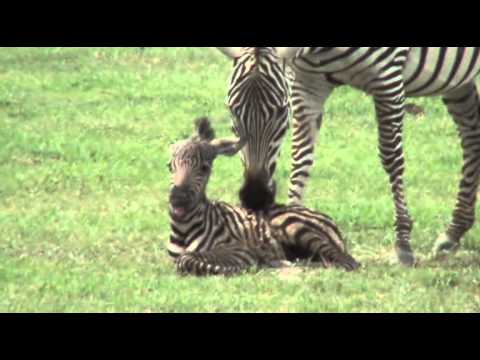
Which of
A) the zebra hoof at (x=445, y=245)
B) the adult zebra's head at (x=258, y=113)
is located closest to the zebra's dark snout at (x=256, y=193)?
the adult zebra's head at (x=258, y=113)

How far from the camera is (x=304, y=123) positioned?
36.6 feet

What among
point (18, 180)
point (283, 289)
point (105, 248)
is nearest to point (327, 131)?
point (18, 180)

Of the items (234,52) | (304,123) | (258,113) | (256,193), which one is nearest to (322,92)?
(304,123)

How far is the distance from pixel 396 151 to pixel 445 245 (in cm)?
116

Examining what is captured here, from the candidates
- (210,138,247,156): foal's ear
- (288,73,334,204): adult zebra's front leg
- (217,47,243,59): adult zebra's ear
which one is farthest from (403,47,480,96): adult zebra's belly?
(210,138,247,156): foal's ear

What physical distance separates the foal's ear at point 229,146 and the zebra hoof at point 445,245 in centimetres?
222

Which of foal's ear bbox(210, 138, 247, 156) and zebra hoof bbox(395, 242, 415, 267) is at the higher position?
foal's ear bbox(210, 138, 247, 156)

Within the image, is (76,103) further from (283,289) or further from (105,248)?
(283,289)

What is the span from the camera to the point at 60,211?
1245 cm

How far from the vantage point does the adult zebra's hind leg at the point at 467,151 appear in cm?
1179

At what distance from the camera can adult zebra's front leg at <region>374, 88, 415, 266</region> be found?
1069 centimetres

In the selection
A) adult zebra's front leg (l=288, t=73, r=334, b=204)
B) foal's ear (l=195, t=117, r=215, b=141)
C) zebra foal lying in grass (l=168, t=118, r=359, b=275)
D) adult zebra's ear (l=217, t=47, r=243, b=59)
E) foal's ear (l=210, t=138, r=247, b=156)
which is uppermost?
adult zebra's ear (l=217, t=47, r=243, b=59)

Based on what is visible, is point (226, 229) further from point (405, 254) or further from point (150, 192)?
point (150, 192)

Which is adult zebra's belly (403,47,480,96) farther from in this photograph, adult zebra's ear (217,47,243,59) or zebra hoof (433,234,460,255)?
adult zebra's ear (217,47,243,59)
